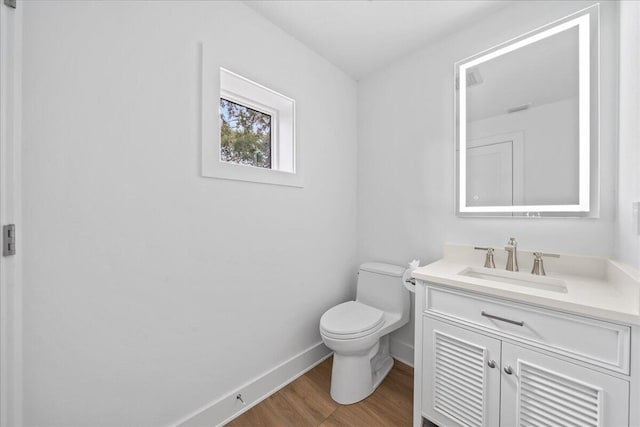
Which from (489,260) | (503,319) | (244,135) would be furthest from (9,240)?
(489,260)

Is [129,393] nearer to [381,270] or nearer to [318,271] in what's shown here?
[318,271]

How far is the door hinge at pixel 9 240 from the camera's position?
794 millimetres

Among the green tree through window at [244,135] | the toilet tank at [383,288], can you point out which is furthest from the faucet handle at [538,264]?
the green tree through window at [244,135]

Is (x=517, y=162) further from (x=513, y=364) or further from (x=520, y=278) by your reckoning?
(x=513, y=364)

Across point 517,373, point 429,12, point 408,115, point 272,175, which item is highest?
point 429,12

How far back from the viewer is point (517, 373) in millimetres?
992

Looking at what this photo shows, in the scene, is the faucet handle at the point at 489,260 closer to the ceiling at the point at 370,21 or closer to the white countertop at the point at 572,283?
the white countertop at the point at 572,283

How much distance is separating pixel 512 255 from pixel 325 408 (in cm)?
138

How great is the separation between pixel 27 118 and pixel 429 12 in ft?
6.61

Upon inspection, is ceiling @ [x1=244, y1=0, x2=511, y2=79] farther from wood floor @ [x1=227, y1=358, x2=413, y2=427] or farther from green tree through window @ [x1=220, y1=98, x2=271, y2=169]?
wood floor @ [x1=227, y1=358, x2=413, y2=427]

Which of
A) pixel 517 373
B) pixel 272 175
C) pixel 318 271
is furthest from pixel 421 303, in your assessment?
pixel 272 175

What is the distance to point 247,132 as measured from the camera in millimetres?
1714

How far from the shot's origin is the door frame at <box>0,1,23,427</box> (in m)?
0.79

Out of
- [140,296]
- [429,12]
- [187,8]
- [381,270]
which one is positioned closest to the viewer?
[140,296]
